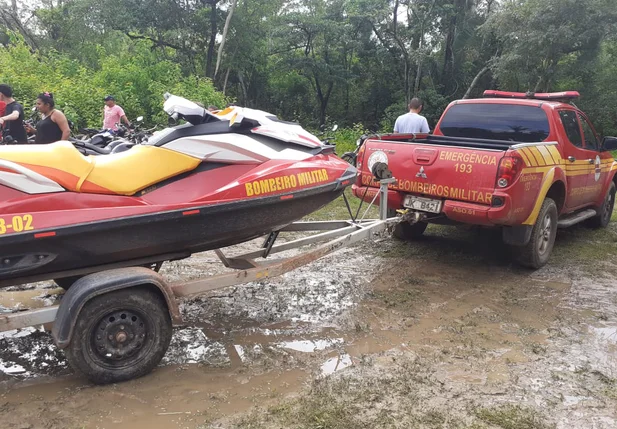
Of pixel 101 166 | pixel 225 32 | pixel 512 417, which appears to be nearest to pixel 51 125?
pixel 101 166

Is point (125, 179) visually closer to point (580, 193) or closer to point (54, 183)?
point (54, 183)

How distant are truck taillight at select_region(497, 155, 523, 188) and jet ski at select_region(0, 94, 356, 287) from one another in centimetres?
166

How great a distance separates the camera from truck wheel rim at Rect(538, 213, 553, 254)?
214 inches

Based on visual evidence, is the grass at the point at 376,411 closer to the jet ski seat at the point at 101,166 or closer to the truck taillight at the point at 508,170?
the jet ski seat at the point at 101,166

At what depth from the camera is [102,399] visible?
2.95m

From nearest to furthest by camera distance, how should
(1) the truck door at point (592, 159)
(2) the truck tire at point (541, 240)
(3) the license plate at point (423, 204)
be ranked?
1. (3) the license plate at point (423, 204)
2. (2) the truck tire at point (541, 240)
3. (1) the truck door at point (592, 159)

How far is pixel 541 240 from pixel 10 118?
22.6 feet

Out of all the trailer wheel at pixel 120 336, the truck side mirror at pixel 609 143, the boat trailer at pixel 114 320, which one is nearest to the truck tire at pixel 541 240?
the truck side mirror at pixel 609 143

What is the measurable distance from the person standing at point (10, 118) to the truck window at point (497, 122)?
577cm

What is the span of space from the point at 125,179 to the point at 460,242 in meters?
4.62

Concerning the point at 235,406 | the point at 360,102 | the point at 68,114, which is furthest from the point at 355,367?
the point at 360,102

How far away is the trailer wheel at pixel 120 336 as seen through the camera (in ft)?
9.76

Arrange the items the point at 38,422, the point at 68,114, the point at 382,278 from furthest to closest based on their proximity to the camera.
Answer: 1. the point at 68,114
2. the point at 382,278
3. the point at 38,422

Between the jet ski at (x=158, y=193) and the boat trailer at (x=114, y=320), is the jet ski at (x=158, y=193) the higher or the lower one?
the higher one
